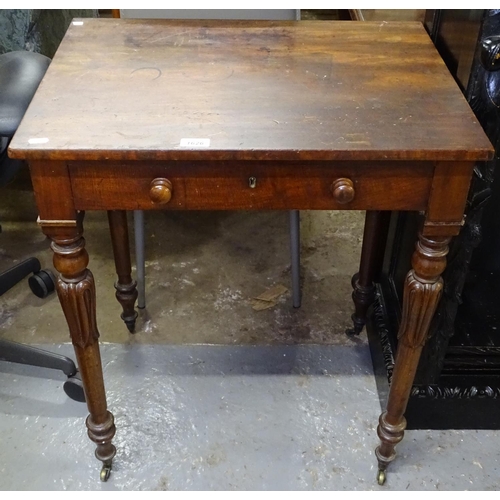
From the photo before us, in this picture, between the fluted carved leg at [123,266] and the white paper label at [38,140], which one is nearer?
the white paper label at [38,140]

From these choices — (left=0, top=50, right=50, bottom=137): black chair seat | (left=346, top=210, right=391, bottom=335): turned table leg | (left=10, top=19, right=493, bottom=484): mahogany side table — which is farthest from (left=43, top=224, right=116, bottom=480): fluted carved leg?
(left=346, top=210, right=391, bottom=335): turned table leg

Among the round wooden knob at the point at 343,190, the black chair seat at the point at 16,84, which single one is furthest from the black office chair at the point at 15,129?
the round wooden knob at the point at 343,190

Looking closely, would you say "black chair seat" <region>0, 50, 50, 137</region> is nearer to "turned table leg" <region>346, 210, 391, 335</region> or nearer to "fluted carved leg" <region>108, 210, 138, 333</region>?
"fluted carved leg" <region>108, 210, 138, 333</region>

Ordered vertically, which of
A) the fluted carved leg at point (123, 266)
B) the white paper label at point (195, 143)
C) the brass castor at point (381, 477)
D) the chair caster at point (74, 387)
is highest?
the white paper label at point (195, 143)

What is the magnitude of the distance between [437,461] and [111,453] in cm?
66

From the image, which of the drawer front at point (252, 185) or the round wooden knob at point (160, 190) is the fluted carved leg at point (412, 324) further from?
the round wooden knob at point (160, 190)

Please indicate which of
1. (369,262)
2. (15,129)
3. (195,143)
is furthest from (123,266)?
(195,143)

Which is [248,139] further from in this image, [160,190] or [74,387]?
[74,387]

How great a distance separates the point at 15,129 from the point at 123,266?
1.47 feet

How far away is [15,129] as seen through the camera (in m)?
1.10

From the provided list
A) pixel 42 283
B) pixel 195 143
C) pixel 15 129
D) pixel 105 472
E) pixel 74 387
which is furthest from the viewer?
pixel 42 283

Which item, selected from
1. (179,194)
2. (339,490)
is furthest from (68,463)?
(179,194)

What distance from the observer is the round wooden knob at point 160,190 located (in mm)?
878
